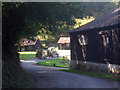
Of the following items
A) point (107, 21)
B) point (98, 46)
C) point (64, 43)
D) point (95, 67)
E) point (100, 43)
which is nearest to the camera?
point (107, 21)

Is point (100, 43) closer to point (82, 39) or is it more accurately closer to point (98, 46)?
point (98, 46)

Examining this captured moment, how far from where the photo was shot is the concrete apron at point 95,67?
16.1 meters

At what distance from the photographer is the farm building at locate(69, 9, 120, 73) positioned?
16031mm

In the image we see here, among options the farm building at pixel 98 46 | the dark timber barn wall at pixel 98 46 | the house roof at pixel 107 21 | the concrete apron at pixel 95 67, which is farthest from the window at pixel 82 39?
the concrete apron at pixel 95 67

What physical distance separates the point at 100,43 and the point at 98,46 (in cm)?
48

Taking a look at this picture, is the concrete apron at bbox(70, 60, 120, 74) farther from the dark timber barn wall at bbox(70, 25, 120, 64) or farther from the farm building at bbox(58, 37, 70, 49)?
the farm building at bbox(58, 37, 70, 49)

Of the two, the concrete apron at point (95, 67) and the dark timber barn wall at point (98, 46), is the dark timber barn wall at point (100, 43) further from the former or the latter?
the concrete apron at point (95, 67)

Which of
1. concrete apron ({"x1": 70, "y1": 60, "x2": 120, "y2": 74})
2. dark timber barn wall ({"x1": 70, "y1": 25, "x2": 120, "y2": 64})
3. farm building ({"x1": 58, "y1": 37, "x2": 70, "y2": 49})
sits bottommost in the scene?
concrete apron ({"x1": 70, "y1": 60, "x2": 120, "y2": 74})

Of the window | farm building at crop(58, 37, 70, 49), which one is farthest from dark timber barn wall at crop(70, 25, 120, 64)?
farm building at crop(58, 37, 70, 49)

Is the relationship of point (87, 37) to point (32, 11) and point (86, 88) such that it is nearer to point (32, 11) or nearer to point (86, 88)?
point (86, 88)

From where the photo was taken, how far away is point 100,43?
58.5 feet

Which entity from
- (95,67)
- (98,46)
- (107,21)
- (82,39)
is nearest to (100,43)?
(98,46)

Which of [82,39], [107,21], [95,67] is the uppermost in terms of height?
[107,21]

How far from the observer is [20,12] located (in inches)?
331
